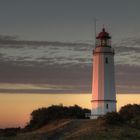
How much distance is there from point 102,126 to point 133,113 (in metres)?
8.13

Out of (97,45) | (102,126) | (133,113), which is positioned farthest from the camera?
(97,45)

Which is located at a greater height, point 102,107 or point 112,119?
point 102,107

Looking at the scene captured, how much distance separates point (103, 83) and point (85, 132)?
1180cm

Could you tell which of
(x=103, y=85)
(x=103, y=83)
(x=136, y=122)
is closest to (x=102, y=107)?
(x=103, y=85)

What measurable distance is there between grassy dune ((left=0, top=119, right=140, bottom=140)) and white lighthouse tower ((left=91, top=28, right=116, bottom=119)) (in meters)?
4.86

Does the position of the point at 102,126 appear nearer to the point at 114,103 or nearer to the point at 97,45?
the point at 114,103

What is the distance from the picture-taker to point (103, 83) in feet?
180

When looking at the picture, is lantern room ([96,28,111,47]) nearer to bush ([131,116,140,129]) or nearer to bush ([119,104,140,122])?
bush ([119,104,140,122])

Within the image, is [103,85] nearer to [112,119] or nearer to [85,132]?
[112,119]

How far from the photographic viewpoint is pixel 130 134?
42.4m

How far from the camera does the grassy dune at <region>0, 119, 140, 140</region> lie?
41.6 meters

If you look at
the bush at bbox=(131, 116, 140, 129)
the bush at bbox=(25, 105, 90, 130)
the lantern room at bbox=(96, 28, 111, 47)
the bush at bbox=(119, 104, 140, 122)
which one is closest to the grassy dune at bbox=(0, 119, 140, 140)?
the bush at bbox=(131, 116, 140, 129)

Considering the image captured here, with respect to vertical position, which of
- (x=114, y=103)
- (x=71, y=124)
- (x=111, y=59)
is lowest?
(x=71, y=124)

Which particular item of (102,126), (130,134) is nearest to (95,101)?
(102,126)
